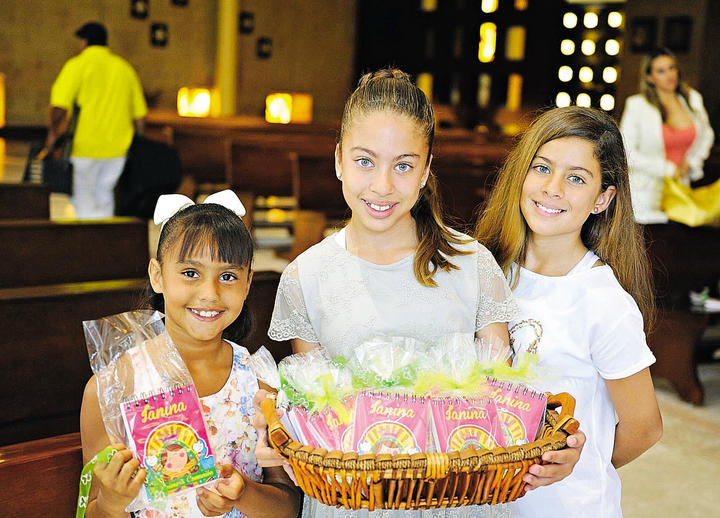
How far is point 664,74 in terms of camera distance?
194 inches

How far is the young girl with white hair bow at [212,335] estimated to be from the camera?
1495mm

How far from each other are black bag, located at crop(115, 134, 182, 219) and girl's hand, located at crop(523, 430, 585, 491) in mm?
4628

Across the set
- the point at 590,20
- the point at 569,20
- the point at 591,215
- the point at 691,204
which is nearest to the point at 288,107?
the point at 569,20

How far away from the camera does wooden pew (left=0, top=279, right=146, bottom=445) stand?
7.59 feet

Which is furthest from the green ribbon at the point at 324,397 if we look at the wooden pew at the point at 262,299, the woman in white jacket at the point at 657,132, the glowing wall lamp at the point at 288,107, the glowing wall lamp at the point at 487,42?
the glowing wall lamp at the point at 288,107

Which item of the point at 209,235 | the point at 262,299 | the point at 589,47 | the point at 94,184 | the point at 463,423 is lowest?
the point at 94,184

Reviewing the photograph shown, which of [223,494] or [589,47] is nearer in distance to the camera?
[223,494]

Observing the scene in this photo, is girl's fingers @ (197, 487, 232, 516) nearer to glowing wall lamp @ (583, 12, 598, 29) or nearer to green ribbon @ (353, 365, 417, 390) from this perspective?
green ribbon @ (353, 365, 417, 390)

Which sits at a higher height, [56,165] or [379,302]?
[379,302]

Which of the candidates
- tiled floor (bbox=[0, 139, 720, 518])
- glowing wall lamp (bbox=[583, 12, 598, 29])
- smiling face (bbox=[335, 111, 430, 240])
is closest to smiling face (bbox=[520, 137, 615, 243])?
smiling face (bbox=[335, 111, 430, 240])

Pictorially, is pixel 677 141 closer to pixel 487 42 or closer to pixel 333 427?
pixel 333 427

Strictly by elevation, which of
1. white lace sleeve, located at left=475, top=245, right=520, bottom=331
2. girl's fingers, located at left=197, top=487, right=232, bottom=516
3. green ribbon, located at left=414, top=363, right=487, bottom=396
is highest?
white lace sleeve, located at left=475, top=245, right=520, bottom=331

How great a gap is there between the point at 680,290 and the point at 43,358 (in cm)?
371

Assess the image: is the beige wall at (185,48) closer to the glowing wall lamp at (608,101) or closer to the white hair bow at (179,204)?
the glowing wall lamp at (608,101)
